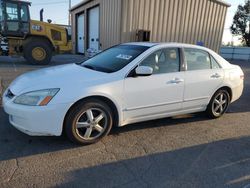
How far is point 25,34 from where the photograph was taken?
11594 mm

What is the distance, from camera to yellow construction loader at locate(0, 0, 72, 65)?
36.6 feet

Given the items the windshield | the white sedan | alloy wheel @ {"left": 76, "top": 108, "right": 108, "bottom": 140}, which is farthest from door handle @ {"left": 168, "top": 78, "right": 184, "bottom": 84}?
alloy wheel @ {"left": 76, "top": 108, "right": 108, "bottom": 140}

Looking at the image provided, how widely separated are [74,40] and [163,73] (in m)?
16.5

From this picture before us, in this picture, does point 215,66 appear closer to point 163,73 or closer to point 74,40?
point 163,73

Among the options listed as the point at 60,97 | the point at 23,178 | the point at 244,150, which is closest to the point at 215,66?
the point at 244,150

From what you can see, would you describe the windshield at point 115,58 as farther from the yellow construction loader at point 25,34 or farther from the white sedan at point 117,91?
the yellow construction loader at point 25,34

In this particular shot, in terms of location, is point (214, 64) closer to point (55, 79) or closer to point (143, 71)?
point (143, 71)

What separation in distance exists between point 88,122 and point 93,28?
1307 cm

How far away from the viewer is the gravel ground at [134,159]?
2721 millimetres

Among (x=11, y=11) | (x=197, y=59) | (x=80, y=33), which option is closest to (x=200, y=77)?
(x=197, y=59)

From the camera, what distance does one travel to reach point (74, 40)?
63.5ft

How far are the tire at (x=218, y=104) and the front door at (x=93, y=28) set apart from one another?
10.6 m

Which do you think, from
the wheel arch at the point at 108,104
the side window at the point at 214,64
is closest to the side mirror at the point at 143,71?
the wheel arch at the point at 108,104

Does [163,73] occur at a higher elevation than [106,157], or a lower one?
higher
